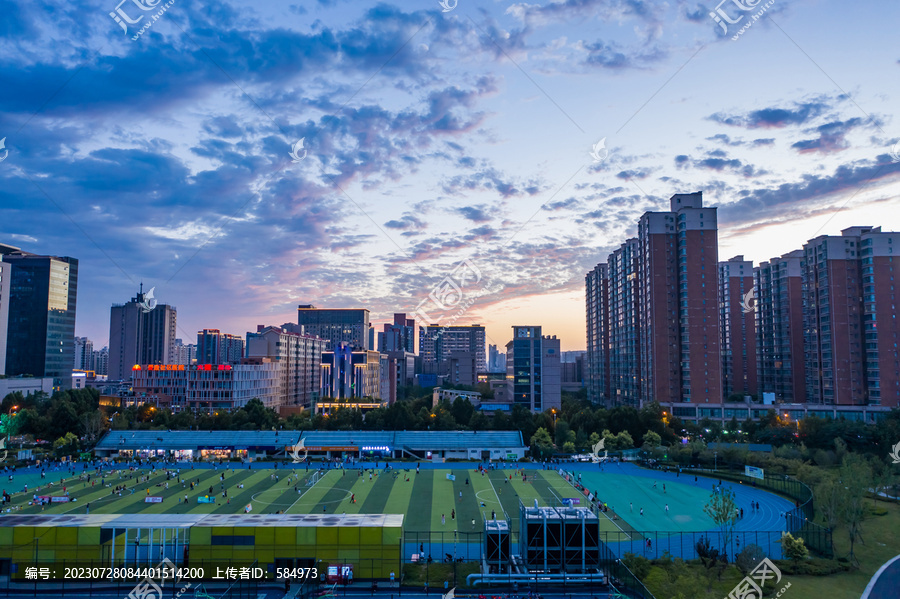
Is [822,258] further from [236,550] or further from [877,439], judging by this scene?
[236,550]

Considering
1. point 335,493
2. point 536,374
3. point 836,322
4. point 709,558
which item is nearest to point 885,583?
point 709,558

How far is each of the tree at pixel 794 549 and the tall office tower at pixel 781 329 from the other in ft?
286

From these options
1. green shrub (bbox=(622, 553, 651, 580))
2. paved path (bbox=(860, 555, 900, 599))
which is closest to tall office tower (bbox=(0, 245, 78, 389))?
green shrub (bbox=(622, 553, 651, 580))

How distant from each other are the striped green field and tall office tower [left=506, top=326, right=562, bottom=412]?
52553mm

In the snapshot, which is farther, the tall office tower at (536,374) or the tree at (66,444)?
the tall office tower at (536,374)

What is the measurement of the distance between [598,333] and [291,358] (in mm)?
84431

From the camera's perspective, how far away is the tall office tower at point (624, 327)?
12012 centimetres

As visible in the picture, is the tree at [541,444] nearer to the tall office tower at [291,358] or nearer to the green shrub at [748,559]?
the green shrub at [748,559]

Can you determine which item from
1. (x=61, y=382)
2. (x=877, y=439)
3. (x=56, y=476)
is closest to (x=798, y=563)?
(x=877, y=439)

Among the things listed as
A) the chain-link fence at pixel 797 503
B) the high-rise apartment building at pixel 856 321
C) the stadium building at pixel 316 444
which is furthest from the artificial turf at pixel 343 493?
the high-rise apartment building at pixel 856 321

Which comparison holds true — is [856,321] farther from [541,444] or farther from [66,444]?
[66,444]

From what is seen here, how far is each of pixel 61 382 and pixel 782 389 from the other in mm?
181241
